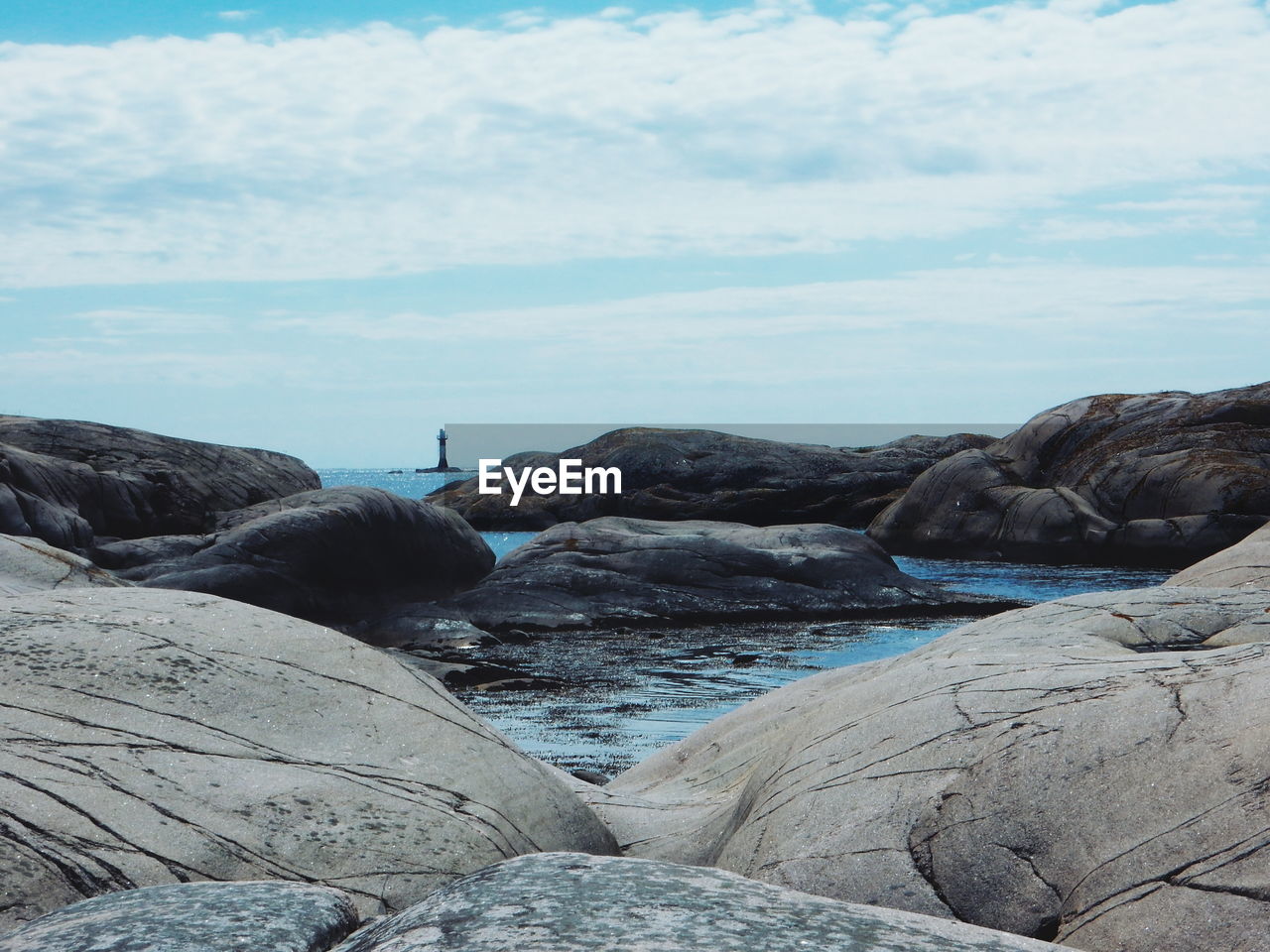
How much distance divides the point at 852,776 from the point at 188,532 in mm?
17328

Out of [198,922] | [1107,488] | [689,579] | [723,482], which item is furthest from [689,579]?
[723,482]

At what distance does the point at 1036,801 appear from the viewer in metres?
3.76

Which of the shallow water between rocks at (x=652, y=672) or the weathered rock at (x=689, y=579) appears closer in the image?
the shallow water between rocks at (x=652, y=672)

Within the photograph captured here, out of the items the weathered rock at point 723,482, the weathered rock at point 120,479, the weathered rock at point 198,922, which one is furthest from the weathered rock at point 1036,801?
the weathered rock at point 723,482

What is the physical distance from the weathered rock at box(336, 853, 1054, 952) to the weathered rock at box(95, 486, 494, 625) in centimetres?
1370

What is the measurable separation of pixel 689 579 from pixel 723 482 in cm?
1869

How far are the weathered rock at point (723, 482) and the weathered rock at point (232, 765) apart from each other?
1224 inches

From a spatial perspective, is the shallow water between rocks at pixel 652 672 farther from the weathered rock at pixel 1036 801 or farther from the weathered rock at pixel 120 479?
the weathered rock at pixel 120 479

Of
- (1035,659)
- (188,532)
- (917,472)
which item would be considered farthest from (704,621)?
(917,472)

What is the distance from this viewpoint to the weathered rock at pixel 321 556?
53.1 feet

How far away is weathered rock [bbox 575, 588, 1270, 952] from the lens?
10.9 feet

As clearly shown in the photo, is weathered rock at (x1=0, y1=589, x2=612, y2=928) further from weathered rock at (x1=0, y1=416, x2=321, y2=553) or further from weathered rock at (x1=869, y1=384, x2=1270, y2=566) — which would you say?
weathered rock at (x1=869, y1=384, x2=1270, y2=566)

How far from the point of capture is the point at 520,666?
46.8ft

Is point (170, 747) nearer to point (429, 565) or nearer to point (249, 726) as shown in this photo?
point (249, 726)
